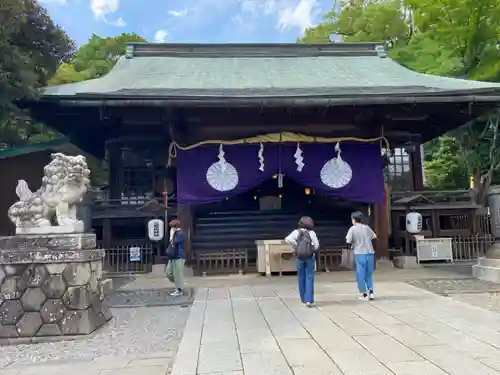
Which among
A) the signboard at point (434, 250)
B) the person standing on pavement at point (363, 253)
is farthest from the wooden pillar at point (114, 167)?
the signboard at point (434, 250)

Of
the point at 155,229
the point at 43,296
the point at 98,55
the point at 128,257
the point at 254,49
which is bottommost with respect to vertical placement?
the point at 43,296

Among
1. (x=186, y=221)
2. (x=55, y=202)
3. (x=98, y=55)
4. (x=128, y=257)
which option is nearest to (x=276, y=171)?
(x=186, y=221)

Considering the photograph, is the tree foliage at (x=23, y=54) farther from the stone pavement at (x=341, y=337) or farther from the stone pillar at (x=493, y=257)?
the stone pillar at (x=493, y=257)

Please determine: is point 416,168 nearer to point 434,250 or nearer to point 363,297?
point 434,250

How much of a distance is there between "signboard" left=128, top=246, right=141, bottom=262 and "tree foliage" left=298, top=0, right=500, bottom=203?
40.1 ft

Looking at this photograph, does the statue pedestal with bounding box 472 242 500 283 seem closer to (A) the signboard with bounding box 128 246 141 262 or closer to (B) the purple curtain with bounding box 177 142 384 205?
(B) the purple curtain with bounding box 177 142 384 205

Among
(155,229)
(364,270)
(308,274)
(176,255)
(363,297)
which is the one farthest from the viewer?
(155,229)

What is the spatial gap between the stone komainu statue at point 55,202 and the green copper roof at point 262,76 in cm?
421

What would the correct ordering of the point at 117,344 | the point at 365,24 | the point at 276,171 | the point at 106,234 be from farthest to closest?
the point at 365,24, the point at 106,234, the point at 276,171, the point at 117,344

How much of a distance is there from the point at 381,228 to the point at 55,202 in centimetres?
826

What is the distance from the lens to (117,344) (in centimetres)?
496

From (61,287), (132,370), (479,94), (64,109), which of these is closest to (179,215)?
(64,109)

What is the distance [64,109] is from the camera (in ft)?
34.5

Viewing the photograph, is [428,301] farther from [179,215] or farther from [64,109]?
[64,109]
